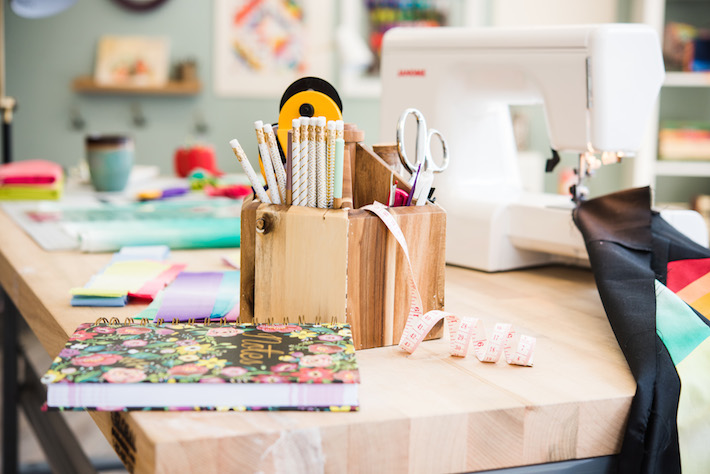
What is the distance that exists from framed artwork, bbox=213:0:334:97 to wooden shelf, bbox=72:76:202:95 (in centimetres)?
20

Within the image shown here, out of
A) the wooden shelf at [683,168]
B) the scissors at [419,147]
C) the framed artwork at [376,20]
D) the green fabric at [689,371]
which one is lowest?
the wooden shelf at [683,168]

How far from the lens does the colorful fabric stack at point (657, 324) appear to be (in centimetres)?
73

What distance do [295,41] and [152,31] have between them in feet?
2.62

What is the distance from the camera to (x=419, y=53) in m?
1.40

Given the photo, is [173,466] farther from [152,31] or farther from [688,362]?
[152,31]

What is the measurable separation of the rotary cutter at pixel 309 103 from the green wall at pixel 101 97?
11.2ft

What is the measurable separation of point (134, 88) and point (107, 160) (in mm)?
2305

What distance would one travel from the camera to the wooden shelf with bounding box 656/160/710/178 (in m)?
4.03

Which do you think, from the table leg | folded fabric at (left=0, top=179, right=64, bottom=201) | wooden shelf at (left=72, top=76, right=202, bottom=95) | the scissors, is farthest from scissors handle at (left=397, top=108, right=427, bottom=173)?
wooden shelf at (left=72, top=76, right=202, bottom=95)

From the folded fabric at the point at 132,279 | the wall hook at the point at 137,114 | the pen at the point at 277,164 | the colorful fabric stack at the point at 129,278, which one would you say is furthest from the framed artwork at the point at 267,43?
the pen at the point at 277,164

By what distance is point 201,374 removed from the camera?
0.65 m

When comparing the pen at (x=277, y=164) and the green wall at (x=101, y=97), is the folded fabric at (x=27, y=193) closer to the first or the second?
the pen at (x=277, y=164)

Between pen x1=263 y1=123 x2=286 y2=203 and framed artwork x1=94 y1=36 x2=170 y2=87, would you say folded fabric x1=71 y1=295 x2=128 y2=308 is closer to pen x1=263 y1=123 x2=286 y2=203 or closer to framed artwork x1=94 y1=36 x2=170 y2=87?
pen x1=263 y1=123 x2=286 y2=203

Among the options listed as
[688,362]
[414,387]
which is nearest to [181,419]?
[414,387]
